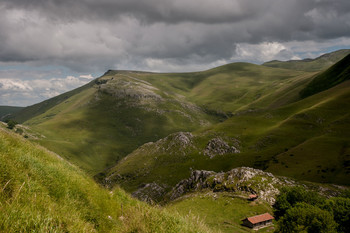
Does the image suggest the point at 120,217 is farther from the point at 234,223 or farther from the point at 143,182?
the point at 143,182

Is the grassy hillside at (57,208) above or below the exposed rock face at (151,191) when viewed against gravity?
above

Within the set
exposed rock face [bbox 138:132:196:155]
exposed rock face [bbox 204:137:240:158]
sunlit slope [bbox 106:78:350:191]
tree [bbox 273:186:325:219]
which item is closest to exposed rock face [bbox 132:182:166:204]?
sunlit slope [bbox 106:78:350:191]

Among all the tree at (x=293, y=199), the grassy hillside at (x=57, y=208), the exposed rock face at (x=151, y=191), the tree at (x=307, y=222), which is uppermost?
the grassy hillside at (x=57, y=208)

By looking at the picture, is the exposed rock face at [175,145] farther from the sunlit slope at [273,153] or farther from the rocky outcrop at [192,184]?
the rocky outcrop at [192,184]

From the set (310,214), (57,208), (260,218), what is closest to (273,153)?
(260,218)

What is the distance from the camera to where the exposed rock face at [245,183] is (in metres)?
78.5

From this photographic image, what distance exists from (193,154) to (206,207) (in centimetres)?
9433

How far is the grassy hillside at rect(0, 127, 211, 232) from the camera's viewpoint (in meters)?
5.61

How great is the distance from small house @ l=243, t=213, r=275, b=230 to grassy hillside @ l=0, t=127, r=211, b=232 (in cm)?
5660

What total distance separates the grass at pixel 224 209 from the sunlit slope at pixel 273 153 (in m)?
53.0

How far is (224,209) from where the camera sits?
229 ft

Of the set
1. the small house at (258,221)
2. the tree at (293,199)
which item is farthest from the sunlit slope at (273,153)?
the small house at (258,221)

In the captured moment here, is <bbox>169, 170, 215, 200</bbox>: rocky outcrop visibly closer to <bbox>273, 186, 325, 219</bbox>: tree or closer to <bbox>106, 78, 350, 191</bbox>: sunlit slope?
<bbox>106, 78, 350, 191</bbox>: sunlit slope

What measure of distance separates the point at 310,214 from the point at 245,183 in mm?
38360
